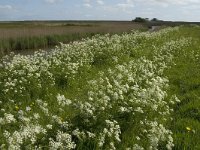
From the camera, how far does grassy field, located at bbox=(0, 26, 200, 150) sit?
19.8 feet

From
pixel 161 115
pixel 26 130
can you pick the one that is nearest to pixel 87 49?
pixel 161 115

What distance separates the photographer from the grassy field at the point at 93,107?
605 cm

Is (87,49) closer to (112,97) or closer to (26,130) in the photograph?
(112,97)

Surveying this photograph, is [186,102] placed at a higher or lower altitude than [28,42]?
higher

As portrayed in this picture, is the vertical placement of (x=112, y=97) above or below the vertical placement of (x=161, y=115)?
above

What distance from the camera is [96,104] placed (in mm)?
6863

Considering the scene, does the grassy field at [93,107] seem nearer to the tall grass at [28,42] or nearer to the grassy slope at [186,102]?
the grassy slope at [186,102]

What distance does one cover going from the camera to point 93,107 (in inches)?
263

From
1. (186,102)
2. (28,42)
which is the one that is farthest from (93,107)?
(28,42)

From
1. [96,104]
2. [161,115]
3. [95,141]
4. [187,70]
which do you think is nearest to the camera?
[95,141]

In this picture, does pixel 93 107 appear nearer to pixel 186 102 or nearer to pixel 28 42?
pixel 186 102

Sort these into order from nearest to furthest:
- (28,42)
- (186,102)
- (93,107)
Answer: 1. (93,107)
2. (186,102)
3. (28,42)

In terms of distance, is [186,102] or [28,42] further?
[28,42]

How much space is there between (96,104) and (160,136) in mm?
1188
